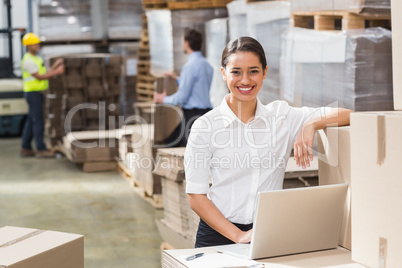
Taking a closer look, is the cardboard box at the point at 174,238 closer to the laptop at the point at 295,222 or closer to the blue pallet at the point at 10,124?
the laptop at the point at 295,222

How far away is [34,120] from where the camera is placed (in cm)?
932

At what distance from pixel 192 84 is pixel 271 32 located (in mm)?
1235

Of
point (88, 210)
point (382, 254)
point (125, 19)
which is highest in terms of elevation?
point (125, 19)

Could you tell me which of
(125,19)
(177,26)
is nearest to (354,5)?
(177,26)

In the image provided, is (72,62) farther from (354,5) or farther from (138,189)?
(354,5)

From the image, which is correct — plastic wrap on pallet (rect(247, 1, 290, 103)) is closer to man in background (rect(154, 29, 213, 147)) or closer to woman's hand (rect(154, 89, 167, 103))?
man in background (rect(154, 29, 213, 147))

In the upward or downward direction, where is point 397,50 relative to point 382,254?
upward

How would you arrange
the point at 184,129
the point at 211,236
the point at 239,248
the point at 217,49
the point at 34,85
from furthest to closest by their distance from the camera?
the point at 34,85 < the point at 217,49 < the point at 184,129 < the point at 211,236 < the point at 239,248

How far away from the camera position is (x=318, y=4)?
13.6 feet

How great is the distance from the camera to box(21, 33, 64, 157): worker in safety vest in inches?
350

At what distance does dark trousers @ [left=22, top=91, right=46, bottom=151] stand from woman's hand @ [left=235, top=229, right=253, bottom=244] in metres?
7.38

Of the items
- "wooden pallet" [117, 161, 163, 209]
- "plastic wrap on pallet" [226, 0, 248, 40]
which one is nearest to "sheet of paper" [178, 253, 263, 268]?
"plastic wrap on pallet" [226, 0, 248, 40]

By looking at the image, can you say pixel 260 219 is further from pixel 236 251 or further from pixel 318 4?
pixel 318 4

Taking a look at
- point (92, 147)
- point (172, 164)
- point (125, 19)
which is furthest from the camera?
point (125, 19)
